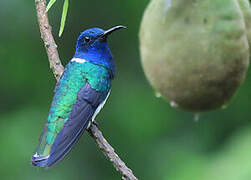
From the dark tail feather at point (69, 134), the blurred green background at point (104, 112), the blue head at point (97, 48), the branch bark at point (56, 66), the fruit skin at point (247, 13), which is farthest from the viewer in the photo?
the blurred green background at point (104, 112)

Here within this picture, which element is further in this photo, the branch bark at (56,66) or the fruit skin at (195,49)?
the branch bark at (56,66)

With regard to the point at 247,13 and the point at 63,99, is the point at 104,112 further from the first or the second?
the point at 247,13

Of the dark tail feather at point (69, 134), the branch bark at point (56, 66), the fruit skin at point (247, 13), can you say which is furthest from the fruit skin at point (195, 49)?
the dark tail feather at point (69, 134)

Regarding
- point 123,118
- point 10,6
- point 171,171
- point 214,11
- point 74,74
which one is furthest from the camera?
point 123,118

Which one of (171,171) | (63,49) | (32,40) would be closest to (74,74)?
(171,171)

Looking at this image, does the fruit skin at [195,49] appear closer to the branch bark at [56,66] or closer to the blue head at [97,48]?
the branch bark at [56,66]

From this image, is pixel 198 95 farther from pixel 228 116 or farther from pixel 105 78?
pixel 228 116
